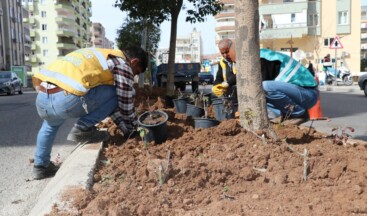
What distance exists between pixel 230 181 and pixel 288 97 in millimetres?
2088

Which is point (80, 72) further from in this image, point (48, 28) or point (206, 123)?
point (48, 28)

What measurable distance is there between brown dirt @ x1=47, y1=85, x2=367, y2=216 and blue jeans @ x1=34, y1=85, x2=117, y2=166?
0.46 m

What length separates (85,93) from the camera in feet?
12.3

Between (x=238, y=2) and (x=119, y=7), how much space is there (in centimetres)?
741

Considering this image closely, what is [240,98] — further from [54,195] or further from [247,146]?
[54,195]

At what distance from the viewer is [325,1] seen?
48125mm

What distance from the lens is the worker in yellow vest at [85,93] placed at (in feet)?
12.2

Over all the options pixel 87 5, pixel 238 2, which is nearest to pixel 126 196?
pixel 238 2

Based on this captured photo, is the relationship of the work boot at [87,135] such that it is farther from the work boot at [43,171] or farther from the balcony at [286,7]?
the balcony at [286,7]

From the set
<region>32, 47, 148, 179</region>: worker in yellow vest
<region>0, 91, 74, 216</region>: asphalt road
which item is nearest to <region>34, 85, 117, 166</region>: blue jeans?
<region>32, 47, 148, 179</region>: worker in yellow vest

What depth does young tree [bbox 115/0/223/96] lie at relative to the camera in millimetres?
10109

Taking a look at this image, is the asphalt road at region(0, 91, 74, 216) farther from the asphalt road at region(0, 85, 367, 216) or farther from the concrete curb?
the concrete curb

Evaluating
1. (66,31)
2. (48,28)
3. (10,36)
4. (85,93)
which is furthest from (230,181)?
(48,28)

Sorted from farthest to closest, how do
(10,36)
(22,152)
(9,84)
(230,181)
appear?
(10,36), (9,84), (22,152), (230,181)
